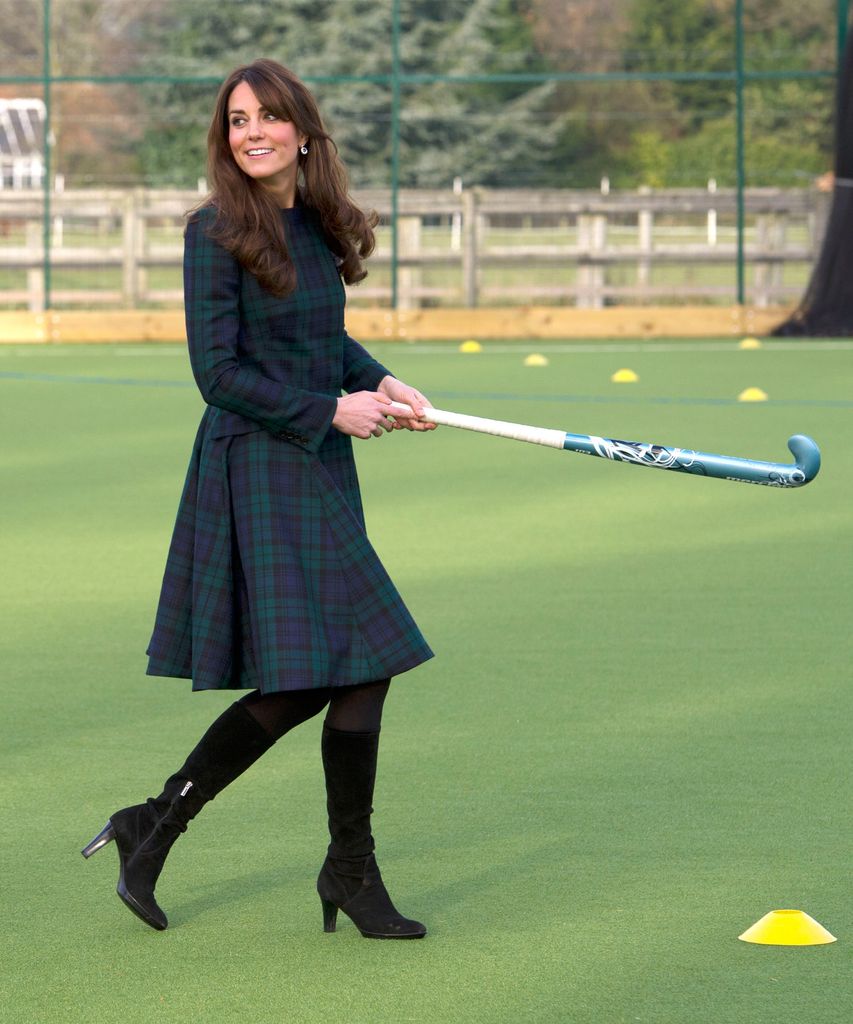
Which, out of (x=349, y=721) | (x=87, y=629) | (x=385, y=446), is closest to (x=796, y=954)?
(x=349, y=721)

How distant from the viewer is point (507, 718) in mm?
5773

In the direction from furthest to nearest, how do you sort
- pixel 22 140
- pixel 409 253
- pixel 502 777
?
1. pixel 22 140
2. pixel 409 253
3. pixel 502 777

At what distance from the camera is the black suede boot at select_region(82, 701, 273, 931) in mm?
4062

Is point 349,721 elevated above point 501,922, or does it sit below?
above

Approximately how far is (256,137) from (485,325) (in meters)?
18.2

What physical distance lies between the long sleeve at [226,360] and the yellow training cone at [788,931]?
1176 millimetres

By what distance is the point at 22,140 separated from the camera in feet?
131

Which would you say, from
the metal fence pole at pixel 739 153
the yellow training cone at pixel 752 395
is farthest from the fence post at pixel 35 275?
the yellow training cone at pixel 752 395

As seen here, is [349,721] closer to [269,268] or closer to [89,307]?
[269,268]

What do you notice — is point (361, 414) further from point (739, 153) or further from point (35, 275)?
point (35, 275)

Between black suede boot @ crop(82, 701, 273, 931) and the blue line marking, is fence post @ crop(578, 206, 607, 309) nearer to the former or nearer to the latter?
the blue line marking

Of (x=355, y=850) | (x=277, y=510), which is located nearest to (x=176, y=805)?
(x=355, y=850)

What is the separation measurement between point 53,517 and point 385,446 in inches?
130

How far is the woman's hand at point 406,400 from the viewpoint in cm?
405
